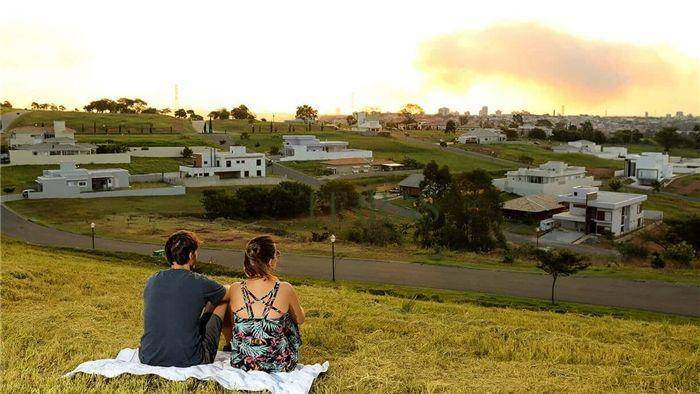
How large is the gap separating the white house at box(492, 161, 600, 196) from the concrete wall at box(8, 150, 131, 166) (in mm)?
33873

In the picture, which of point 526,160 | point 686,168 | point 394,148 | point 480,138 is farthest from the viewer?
point 480,138

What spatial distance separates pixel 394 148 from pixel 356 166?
19.5 meters

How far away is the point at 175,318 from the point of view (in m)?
4.92

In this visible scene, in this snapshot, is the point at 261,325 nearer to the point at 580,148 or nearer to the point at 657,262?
the point at 657,262

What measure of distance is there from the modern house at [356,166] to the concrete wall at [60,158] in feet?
63.7

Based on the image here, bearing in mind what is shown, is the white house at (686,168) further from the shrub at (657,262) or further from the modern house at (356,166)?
the shrub at (657,262)

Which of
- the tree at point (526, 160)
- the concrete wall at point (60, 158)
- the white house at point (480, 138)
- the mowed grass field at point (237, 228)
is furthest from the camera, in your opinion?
the white house at point (480, 138)

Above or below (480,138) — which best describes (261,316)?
above

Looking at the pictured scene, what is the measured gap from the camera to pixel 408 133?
106m

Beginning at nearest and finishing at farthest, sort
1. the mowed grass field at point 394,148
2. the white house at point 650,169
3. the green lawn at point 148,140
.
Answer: the white house at point 650,169 < the green lawn at point 148,140 < the mowed grass field at point 394,148

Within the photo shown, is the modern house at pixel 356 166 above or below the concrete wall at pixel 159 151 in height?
below

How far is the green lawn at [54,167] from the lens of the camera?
46188mm

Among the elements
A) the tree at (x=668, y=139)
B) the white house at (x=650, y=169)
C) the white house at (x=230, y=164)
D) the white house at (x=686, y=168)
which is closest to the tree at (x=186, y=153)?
the white house at (x=230, y=164)

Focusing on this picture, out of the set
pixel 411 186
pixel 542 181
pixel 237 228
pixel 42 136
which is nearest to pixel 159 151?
pixel 42 136
